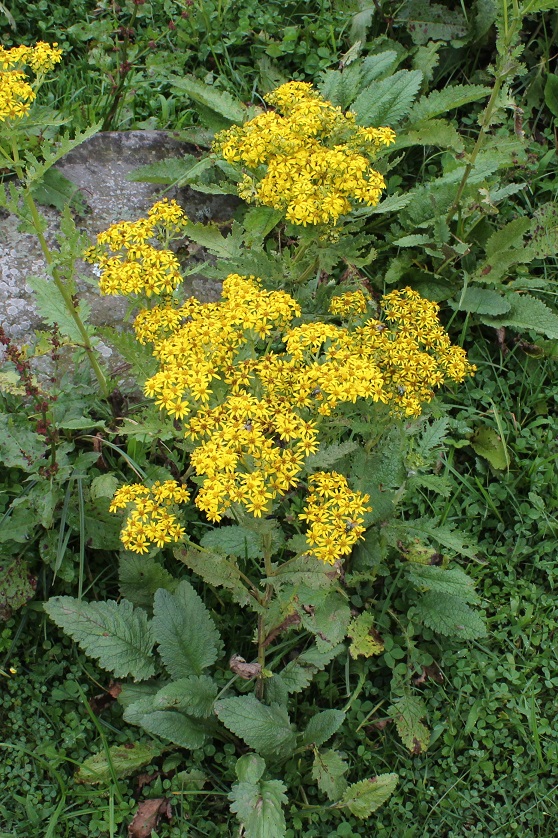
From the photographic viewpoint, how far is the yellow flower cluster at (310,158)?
3035 millimetres

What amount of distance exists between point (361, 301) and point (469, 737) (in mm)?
1918

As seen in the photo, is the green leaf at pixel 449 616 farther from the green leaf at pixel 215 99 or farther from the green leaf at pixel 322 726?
the green leaf at pixel 215 99

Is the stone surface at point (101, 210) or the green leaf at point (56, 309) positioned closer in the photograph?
the green leaf at point (56, 309)

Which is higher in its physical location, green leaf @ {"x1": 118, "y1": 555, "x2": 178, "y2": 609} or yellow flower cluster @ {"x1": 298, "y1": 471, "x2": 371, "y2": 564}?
yellow flower cluster @ {"x1": 298, "y1": 471, "x2": 371, "y2": 564}

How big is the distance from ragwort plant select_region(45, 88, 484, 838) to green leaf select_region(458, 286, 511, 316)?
90 centimetres

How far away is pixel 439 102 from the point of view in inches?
191

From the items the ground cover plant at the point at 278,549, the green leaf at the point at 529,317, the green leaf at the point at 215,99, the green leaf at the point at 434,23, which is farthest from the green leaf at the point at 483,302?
the green leaf at the point at 434,23

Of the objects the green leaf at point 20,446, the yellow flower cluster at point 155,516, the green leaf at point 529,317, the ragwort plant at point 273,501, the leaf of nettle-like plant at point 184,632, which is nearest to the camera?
the ragwort plant at point 273,501

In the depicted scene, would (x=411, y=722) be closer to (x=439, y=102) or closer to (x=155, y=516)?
(x=155, y=516)

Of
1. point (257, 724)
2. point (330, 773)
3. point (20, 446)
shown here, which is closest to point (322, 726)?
point (330, 773)

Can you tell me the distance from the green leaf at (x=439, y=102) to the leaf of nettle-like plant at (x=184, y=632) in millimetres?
3175

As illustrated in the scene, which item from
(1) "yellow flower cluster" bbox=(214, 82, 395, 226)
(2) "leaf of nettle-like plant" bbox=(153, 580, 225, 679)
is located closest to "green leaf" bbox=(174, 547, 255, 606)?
(2) "leaf of nettle-like plant" bbox=(153, 580, 225, 679)

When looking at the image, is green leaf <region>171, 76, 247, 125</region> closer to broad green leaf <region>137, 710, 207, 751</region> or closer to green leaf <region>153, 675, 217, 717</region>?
green leaf <region>153, 675, 217, 717</region>

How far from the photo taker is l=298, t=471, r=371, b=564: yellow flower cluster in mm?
2562
